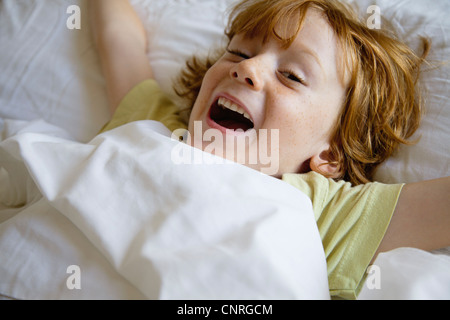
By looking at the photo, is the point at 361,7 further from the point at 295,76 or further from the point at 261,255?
the point at 261,255

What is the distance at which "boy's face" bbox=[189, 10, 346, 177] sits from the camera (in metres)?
0.81

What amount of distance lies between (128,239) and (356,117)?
567 mm

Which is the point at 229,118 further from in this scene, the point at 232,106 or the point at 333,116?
the point at 333,116

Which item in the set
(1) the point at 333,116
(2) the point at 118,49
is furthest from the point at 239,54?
(2) the point at 118,49

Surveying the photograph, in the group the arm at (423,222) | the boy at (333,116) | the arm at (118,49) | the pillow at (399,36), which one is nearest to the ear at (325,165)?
the boy at (333,116)

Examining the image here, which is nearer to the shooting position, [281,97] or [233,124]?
[281,97]

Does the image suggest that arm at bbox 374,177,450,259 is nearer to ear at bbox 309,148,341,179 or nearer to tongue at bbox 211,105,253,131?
ear at bbox 309,148,341,179

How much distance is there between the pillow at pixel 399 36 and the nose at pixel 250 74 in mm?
369

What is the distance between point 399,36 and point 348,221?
55 centimetres

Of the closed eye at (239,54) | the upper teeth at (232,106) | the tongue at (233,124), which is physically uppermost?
the closed eye at (239,54)

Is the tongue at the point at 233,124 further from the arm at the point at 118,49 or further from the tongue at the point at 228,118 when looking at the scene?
the arm at the point at 118,49

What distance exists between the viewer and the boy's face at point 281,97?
807 mm

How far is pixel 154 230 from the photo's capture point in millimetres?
613

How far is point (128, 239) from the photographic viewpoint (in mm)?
618
